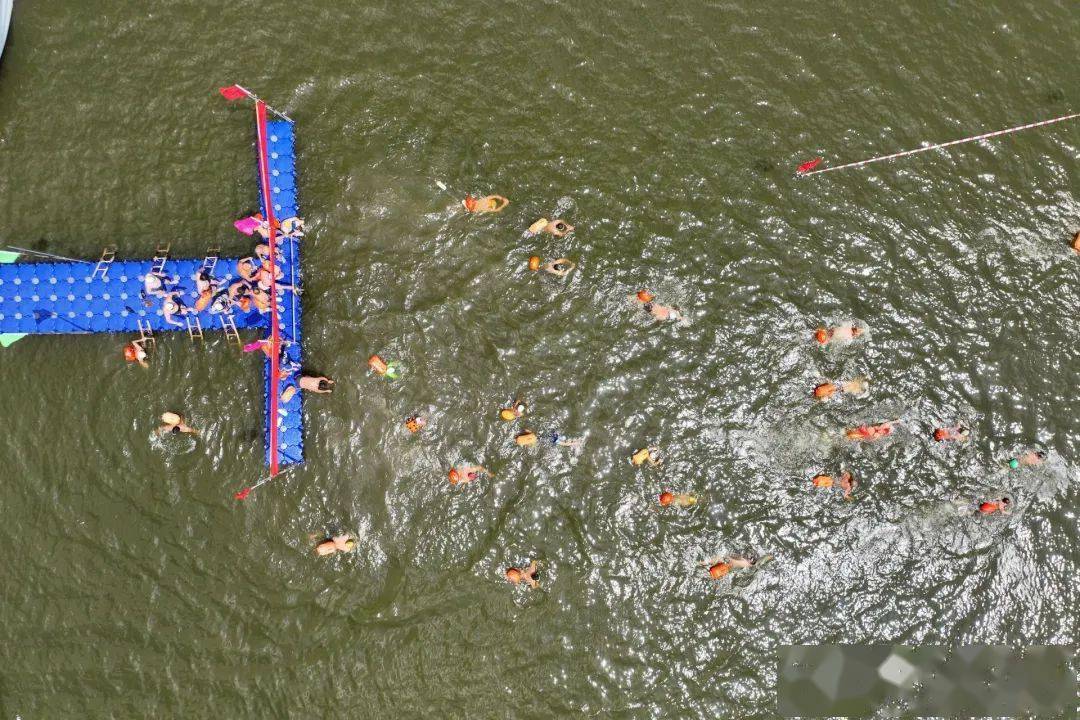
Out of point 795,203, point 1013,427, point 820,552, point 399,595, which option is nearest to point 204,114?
point 399,595

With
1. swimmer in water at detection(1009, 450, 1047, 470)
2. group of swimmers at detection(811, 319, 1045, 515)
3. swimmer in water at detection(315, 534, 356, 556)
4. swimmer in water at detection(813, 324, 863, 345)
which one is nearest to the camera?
swimmer in water at detection(315, 534, 356, 556)

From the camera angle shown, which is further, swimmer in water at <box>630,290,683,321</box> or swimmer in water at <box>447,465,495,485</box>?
swimmer in water at <box>630,290,683,321</box>

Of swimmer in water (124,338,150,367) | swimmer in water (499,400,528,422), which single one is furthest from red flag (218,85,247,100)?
swimmer in water (499,400,528,422)

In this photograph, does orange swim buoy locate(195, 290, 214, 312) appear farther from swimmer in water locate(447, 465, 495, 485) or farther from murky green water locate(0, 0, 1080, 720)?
swimmer in water locate(447, 465, 495, 485)

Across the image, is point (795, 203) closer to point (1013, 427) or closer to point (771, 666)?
point (1013, 427)

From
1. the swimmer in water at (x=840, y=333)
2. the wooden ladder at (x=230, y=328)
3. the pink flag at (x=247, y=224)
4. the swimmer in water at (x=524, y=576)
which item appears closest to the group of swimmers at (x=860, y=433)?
the swimmer in water at (x=840, y=333)

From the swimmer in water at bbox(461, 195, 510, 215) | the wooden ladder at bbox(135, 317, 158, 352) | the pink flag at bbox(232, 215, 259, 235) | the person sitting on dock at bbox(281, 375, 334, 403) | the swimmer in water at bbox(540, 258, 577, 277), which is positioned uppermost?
Answer: the swimmer in water at bbox(461, 195, 510, 215)

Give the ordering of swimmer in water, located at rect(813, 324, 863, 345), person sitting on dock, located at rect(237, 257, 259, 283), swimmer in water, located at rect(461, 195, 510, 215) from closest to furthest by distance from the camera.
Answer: person sitting on dock, located at rect(237, 257, 259, 283) → swimmer in water, located at rect(813, 324, 863, 345) → swimmer in water, located at rect(461, 195, 510, 215)
